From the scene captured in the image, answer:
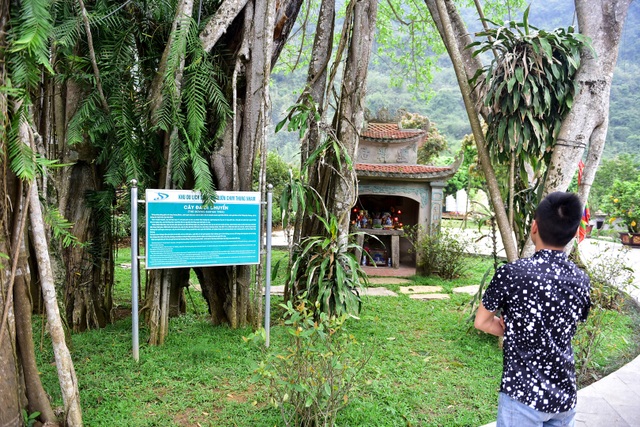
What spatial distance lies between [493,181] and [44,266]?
317 centimetres

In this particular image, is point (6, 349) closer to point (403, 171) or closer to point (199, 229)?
point (199, 229)

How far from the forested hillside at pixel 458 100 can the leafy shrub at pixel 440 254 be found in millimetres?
21806

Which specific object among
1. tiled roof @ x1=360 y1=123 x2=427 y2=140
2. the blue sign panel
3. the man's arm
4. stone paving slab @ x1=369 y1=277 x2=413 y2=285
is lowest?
stone paving slab @ x1=369 y1=277 x2=413 y2=285

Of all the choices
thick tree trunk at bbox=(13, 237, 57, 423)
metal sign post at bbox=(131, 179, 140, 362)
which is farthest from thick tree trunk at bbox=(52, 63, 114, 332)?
thick tree trunk at bbox=(13, 237, 57, 423)

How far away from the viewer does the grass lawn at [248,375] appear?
111 inches

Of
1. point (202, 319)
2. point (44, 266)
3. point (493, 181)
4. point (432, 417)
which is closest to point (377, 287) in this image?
point (202, 319)

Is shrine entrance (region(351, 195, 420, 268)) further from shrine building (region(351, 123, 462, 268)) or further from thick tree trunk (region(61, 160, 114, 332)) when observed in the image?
thick tree trunk (region(61, 160, 114, 332))

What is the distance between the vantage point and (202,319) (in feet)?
15.5

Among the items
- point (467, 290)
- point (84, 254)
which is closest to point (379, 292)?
point (467, 290)

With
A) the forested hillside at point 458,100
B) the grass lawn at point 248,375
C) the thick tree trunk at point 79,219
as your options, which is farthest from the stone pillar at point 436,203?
the forested hillside at point 458,100

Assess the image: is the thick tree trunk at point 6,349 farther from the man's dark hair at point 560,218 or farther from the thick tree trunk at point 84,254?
the man's dark hair at point 560,218

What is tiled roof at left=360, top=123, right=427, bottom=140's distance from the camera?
871cm

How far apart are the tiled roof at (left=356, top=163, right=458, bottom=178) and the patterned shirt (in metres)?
6.63

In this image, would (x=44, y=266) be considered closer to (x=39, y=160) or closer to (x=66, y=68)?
(x=39, y=160)
